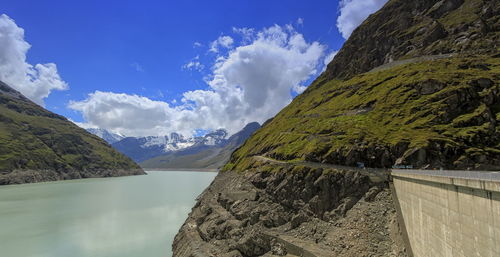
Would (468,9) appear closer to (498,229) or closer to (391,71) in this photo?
(391,71)

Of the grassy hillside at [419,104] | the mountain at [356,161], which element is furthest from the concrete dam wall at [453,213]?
the grassy hillside at [419,104]

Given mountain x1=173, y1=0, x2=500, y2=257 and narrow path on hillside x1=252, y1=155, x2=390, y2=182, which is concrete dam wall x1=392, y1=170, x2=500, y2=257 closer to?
mountain x1=173, y1=0, x2=500, y2=257

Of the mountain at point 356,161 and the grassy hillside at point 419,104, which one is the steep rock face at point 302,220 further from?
the grassy hillside at point 419,104

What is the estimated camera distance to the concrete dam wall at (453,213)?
65.7 ft

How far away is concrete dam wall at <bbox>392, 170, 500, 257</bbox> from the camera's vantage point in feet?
65.7

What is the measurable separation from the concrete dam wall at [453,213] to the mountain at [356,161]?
526 cm

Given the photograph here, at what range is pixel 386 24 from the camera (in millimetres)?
143875

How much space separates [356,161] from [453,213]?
30.3 m

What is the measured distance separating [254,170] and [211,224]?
680 inches

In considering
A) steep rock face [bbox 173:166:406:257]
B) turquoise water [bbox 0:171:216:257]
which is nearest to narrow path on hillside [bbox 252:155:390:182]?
steep rock face [bbox 173:166:406:257]

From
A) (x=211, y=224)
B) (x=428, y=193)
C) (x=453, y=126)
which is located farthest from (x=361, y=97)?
(x=428, y=193)

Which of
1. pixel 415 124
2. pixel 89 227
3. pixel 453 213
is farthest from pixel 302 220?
pixel 89 227

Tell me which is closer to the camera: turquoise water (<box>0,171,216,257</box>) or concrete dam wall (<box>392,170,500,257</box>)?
concrete dam wall (<box>392,170,500,257</box>)

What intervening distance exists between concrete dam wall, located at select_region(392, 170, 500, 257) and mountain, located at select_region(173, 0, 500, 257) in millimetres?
5262
